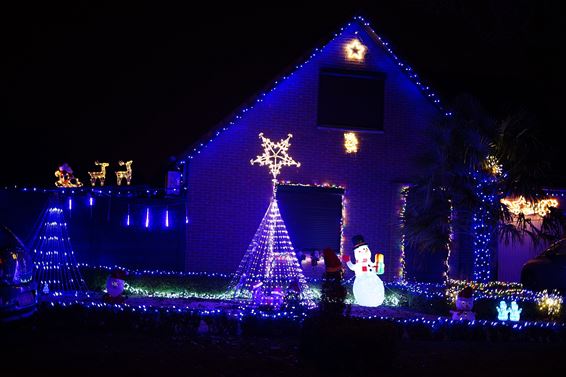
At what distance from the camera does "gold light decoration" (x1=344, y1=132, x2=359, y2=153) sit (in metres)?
17.7

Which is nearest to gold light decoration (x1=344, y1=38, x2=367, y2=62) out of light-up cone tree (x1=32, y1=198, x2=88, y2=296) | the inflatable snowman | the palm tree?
the palm tree

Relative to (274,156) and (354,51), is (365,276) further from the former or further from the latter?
(354,51)

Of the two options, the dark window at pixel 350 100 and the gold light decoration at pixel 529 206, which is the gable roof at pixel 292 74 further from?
the gold light decoration at pixel 529 206

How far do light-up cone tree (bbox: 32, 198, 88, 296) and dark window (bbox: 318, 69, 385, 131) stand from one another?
6887 mm

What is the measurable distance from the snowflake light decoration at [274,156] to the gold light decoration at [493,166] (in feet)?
14.9

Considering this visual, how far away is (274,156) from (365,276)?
3.92 metres

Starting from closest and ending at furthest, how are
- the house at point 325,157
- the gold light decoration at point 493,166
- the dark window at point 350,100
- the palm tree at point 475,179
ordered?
the palm tree at point 475,179
the gold light decoration at point 493,166
the house at point 325,157
the dark window at point 350,100

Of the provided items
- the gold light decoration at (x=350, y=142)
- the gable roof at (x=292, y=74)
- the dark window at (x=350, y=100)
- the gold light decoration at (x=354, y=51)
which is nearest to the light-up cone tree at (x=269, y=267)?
the gable roof at (x=292, y=74)

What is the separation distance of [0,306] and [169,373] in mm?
2422

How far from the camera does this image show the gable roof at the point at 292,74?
16.9 m

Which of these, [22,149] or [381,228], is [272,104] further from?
[22,149]

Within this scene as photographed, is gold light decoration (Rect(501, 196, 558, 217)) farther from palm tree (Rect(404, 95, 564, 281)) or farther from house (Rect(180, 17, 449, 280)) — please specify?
house (Rect(180, 17, 449, 280))

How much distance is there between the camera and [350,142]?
58.2ft

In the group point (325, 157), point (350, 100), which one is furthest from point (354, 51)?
point (325, 157)
